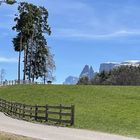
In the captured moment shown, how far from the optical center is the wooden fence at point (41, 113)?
35.2m

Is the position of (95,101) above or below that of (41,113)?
above

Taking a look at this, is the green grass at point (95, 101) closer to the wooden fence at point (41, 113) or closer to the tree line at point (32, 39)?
the wooden fence at point (41, 113)

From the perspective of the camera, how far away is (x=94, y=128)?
32.4 metres

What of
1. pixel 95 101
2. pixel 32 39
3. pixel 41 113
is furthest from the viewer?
pixel 32 39

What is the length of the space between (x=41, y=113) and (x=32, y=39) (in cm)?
7827

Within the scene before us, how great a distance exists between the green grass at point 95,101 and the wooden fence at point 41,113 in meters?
0.95

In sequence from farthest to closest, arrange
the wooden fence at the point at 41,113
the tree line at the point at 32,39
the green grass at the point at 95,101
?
the tree line at the point at 32,39 < the green grass at the point at 95,101 < the wooden fence at the point at 41,113

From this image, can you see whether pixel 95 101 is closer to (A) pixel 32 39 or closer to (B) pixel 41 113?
(B) pixel 41 113

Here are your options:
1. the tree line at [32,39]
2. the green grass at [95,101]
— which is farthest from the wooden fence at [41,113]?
the tree line at [32,39]

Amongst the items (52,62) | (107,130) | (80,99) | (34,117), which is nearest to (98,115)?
(34,117)

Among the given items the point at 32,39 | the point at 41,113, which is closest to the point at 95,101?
the point at 41,113

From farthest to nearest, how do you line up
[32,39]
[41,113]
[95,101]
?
[32,39] < [95,101] < [41,113]

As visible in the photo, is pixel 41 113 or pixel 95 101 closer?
pixel 41 113

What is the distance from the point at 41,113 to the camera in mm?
40250
